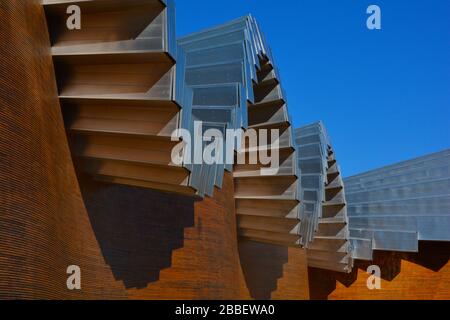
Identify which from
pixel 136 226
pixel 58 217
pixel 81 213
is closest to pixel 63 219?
pixel 58 217

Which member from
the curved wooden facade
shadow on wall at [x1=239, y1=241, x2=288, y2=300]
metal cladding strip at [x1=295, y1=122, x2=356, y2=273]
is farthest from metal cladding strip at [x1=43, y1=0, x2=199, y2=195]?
metal cladding strip at [x1=295, y1=122, x2=356, y2=273]

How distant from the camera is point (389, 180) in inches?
1097

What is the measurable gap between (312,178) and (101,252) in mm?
10227

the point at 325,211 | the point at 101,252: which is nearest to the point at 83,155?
the point at 101,252

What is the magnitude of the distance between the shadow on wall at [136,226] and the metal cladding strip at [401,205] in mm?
13852

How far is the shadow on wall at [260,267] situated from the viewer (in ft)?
56.1

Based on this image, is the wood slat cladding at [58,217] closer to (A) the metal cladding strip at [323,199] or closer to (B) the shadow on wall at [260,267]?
(B) the shadow on wall at [260,267]

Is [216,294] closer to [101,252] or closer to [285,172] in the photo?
[285,172]

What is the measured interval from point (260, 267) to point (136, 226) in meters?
7.11

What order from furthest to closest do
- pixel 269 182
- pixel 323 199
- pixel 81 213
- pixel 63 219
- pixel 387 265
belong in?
pixel 387 265
pixel 323 199
pixel 269 182
pixel 81 213
pixel 63 219

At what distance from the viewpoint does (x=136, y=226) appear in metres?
11.3

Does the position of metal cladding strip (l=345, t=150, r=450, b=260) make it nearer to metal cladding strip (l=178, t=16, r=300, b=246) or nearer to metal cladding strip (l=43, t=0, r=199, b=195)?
metal cladding strip (l=178, t=16, r=300, b=246)

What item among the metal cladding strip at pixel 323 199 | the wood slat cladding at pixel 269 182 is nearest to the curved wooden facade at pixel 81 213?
the wood slat cladding at pixel 269 182

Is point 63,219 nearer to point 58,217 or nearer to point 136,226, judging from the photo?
point 58,217
